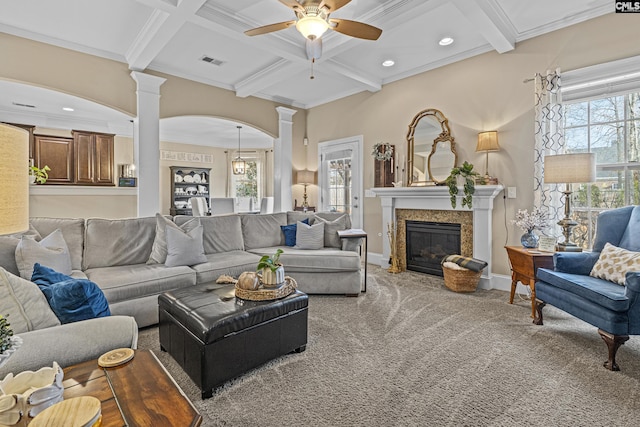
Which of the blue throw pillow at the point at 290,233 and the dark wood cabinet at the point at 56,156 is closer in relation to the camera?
the blue throw pillow at the point at 290,233

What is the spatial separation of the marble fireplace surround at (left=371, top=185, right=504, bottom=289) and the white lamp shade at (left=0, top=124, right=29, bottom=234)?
407 cm

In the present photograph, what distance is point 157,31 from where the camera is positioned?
11.0 feet

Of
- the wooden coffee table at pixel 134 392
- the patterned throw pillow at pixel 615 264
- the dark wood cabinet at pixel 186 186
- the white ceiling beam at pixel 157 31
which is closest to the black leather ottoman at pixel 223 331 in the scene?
the wooden coffee table at pixel 134 392

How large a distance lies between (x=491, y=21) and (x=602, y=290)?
2.63 metres

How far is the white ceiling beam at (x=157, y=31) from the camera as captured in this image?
9.57 ft

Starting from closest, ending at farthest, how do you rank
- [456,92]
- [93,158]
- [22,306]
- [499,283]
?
1. [22,306]
2. [499,283]
3. [456,92]
4. [93,158]

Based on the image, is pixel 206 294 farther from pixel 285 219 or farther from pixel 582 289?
pixel 582 289

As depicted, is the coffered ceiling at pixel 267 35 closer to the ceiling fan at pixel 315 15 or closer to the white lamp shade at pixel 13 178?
the ceiling fan at pixel 315 15

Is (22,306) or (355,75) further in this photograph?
(355,75)

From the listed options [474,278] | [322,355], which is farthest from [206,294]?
[474,278]

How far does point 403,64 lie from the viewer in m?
4.50

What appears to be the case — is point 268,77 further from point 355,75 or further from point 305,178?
point 305,178

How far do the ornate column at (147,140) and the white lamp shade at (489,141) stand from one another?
4.29m

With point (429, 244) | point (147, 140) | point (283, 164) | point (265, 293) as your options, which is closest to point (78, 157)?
point (147, 140)
